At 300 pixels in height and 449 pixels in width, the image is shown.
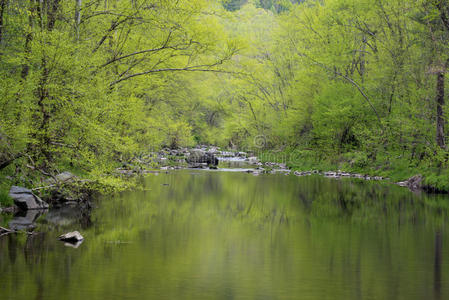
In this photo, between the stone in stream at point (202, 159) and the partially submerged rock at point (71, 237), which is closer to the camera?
the partially submerged rock at point (71, 237)

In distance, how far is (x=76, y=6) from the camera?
47.5 ft

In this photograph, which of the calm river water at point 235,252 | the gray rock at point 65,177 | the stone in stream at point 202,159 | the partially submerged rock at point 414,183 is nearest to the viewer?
the calm river water at point 235,252

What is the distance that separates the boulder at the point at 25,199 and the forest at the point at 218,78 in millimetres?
295

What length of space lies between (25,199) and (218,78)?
998 centimetres

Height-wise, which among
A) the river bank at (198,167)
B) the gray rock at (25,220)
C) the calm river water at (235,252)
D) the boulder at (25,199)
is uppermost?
the river bank at (198,167)

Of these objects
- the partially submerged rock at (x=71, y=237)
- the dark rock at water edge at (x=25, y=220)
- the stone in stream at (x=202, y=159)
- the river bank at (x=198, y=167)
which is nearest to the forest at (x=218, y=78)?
the river bank at (x=198, y=167)

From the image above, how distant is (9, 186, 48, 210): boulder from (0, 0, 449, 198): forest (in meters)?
0.29

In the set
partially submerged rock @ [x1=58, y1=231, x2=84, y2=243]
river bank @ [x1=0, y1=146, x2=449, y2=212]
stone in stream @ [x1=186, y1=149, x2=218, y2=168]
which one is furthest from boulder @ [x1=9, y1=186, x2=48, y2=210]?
stone in stream @ [x1=186, y1=149, x2=218, y2=168]

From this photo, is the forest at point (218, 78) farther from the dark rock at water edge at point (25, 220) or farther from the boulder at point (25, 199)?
the dark rock at water edge at point (25, 220)

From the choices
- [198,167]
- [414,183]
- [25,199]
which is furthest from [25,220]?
[198,167]

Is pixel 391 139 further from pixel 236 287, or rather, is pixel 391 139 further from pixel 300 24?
pixel 236 287

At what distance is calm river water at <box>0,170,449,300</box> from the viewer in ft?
23.0

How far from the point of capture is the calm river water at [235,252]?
7004mm

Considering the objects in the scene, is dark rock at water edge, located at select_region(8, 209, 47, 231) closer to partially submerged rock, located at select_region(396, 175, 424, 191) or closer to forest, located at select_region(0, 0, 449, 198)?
forest, located at select_region(0, 0, 449, 198)
